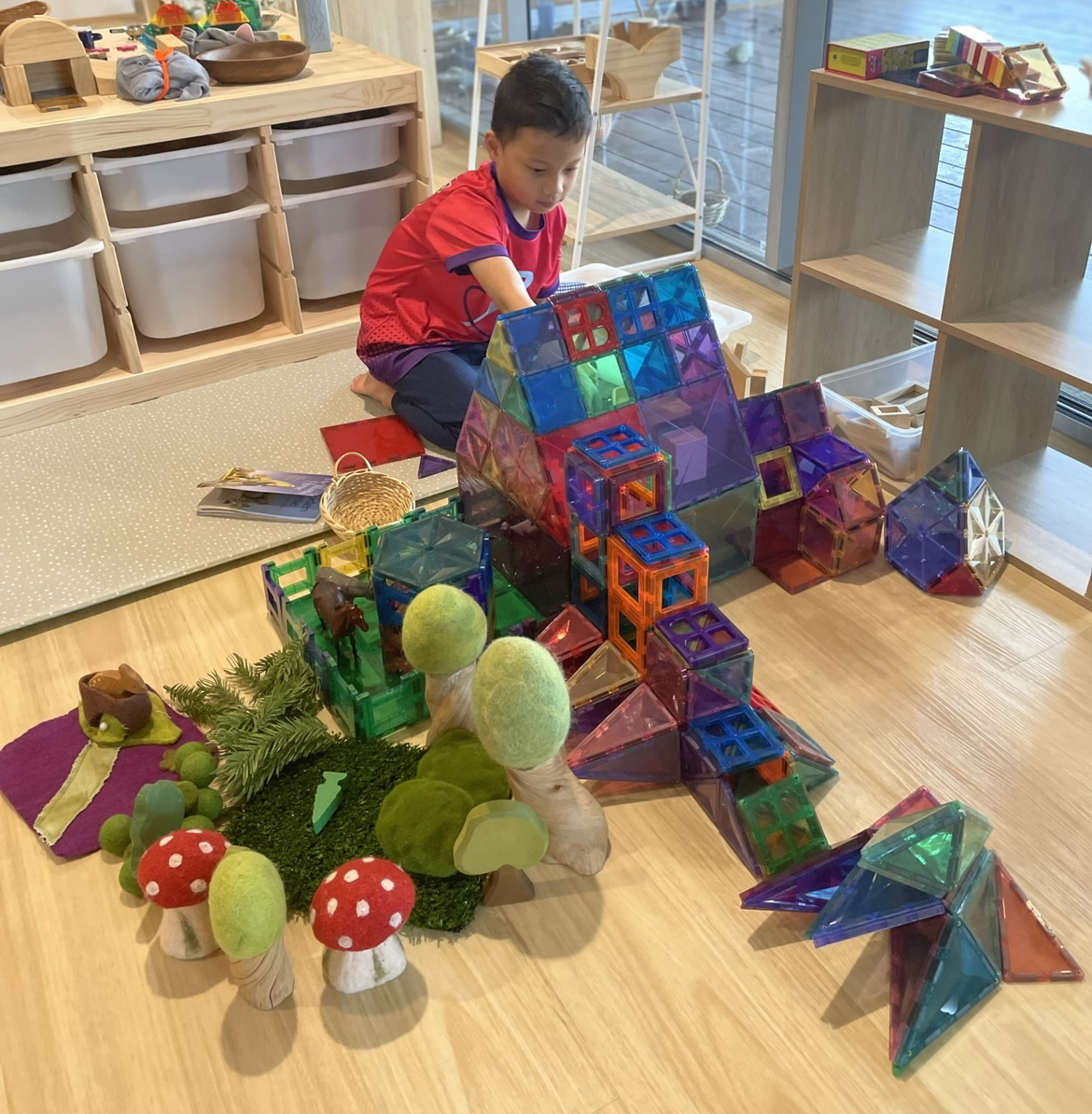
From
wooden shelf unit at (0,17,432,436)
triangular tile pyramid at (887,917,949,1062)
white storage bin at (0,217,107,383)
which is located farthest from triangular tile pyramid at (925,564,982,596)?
white storage bin at (0,217,107,383)

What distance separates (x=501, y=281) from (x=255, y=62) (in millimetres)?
693

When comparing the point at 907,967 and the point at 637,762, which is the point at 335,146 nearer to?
the point at 637,762

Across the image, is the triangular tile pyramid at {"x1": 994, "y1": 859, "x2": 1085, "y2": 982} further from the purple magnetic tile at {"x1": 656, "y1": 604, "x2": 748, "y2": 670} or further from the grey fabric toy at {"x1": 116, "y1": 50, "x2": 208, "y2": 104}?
the grey fabric toy at {"x1": 116, "y1": 50, "x2": 208, "y2": 104}

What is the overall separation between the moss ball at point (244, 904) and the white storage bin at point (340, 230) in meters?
1.46

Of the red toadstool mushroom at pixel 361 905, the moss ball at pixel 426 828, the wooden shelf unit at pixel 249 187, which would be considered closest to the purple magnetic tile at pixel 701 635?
the moss ball at pixel 426 828

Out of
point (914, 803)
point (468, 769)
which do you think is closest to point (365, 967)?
point (468, 769)

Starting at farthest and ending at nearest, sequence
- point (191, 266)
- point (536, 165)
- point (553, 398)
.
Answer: point (191, 266), point (536, 165), point (553, 398)

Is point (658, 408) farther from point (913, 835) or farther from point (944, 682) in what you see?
point (913, 835)

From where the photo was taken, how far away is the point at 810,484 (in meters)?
1.46

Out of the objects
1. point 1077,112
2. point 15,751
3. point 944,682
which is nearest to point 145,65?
point 15,751

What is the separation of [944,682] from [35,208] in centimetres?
159

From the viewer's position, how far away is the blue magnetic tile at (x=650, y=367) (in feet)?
4.42

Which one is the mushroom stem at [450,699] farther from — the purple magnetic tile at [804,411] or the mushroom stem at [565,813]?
the purple magnetic tile at [804,411]

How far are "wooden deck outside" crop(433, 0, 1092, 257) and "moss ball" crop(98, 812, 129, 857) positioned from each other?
1.53m
